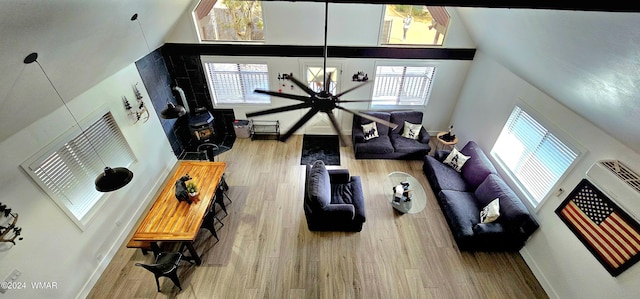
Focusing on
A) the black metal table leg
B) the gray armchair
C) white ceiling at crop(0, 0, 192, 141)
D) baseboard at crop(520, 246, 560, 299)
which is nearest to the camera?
white ceiling at crop(0, 0, 192, 141)

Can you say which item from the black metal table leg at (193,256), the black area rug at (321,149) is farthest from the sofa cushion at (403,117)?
the black metal table leg at (193,256)

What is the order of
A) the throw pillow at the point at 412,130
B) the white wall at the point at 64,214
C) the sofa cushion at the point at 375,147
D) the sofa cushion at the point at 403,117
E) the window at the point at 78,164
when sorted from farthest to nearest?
the sofa cushion at the point at 403,117
the throw pillow at the point at 412,130
the sofa cushion at the point at 375,147
the window at the point at 78,164
the white wall at the point at 64,214

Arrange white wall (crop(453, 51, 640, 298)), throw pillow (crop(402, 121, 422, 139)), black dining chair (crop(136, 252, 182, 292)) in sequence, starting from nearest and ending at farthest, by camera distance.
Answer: white wall (crop(453, 51, 640, 298)), black dining chair (crop(136, 252, 182, 292)), throw pillow (crop(402, 121, 422, 139))

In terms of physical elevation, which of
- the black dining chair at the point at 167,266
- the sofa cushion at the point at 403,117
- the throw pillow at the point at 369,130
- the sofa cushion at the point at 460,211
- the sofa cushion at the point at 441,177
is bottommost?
the black dining chair at the point at 167,266

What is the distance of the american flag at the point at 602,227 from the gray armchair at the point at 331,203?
291 cm

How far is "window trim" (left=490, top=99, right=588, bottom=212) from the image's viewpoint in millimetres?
3797

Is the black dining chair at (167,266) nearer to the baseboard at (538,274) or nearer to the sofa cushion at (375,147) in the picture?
the sofa cushion at (375,147)

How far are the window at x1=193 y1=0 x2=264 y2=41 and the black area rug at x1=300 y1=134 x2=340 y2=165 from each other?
2.67m

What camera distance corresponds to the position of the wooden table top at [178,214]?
386 cm

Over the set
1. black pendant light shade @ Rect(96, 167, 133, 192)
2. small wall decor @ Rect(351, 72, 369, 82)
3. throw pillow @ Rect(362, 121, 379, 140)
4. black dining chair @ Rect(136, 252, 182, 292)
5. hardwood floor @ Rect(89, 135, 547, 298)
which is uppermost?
small wall decor @ Rect(351, 72, 369, 82)

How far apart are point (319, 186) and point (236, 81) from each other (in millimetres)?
3718

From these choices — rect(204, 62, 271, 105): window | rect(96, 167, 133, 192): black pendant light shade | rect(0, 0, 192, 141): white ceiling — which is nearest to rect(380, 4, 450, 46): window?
rect(204, 62, 271, 105): window

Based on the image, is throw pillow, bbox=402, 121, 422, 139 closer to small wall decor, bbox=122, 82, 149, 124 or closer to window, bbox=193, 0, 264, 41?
window, bbox=193, 0, 264, 41

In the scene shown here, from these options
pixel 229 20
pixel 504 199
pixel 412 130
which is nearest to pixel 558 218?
pixel 504 199
